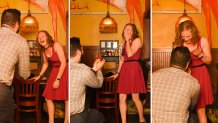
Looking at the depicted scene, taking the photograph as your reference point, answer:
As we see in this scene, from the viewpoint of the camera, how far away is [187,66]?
8.77ft

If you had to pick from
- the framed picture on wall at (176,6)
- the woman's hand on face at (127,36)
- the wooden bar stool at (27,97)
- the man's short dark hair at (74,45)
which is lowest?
the wooden bar stool at (27,97)

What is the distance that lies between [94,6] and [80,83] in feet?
2.17

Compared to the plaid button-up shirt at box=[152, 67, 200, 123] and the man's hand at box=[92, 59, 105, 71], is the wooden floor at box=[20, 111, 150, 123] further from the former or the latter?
the man's hand at box=[92, 59, 105, 71]

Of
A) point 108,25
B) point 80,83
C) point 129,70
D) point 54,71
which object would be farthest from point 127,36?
point 54,71

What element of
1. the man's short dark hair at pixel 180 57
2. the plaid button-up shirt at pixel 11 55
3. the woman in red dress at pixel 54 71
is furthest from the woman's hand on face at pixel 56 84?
the man's short dark hair at pixel 180 57

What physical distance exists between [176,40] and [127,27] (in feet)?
1.38

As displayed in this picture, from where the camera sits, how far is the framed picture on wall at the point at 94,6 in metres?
2.76

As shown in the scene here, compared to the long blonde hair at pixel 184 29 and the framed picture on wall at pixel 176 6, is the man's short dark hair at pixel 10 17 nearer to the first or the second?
the framed picture on wall at pixel 176 6

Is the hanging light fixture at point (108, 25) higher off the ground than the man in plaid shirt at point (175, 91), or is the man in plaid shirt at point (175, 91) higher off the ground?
the hanging light fixture at point (108, 25)

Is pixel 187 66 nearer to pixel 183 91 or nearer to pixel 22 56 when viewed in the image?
pixel 183 91

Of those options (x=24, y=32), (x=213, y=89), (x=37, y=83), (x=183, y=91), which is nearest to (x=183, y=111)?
(x=183, y=91)

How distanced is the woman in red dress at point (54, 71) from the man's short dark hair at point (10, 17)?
224 mm

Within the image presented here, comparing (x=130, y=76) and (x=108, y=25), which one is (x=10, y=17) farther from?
(x=130, y=76)

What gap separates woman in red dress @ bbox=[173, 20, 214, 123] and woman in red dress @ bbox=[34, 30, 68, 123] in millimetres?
958
